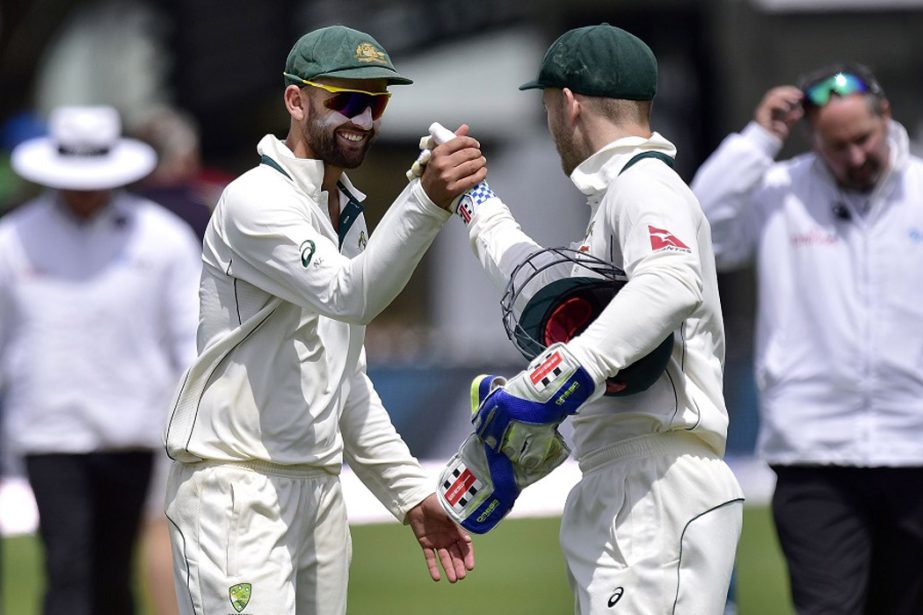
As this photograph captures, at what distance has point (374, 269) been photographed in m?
4.37

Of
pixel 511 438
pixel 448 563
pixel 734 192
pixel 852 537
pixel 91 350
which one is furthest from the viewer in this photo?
pixel 91 350

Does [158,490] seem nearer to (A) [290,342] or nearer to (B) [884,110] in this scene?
(A) [290,342]

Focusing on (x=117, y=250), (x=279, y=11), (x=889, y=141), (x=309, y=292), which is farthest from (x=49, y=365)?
(x=279, y=11)

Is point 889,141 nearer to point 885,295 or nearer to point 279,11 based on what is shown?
point 885,295

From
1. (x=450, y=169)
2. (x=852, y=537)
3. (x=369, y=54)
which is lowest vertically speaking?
(x=852, y=537)

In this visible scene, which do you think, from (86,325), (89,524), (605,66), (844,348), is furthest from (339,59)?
(89,524)

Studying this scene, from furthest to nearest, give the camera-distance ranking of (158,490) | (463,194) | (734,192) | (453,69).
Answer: (453,69)
(158,490)
(734,192)
(463,194)

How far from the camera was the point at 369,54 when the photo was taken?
468 centimetres

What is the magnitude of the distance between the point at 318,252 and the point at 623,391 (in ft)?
2.92

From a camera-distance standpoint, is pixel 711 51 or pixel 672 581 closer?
pixel 672 581

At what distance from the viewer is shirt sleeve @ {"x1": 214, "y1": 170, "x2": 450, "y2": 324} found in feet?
14.4

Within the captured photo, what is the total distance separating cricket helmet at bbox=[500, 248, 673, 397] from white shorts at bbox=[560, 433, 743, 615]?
23 centimetres

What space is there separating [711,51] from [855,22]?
175 centimetres

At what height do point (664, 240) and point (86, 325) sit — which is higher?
point (664, 240)
